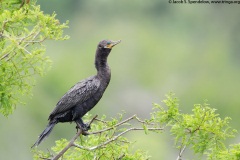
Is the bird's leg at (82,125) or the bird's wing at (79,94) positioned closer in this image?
the bird's leg at (82,125)

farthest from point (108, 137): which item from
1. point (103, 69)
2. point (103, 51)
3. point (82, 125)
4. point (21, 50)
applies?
point (21, 50)

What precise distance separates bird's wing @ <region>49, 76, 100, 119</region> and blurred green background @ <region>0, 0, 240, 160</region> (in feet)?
117

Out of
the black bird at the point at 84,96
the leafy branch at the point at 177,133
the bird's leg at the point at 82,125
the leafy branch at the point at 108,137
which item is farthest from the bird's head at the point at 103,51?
the leafy branch at the point at 177,133

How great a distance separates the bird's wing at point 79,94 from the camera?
11.0 metres

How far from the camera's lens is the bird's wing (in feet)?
35.9

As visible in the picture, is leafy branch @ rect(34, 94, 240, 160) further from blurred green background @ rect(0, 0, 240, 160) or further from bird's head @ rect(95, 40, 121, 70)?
blurred green background @ rect(0, 0, 240, 160)

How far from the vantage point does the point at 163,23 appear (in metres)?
80.7

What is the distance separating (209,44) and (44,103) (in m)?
29.2

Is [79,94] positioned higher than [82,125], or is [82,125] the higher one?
[79,94]

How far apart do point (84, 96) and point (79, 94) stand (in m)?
0.06

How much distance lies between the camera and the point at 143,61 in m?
73.2

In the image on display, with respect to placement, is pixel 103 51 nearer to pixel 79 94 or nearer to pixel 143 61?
pixel 79 94

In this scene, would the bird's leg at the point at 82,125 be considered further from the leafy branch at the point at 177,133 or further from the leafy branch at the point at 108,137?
the leafy branch at the point at 177,133

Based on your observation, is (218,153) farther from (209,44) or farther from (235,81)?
(209,44)
